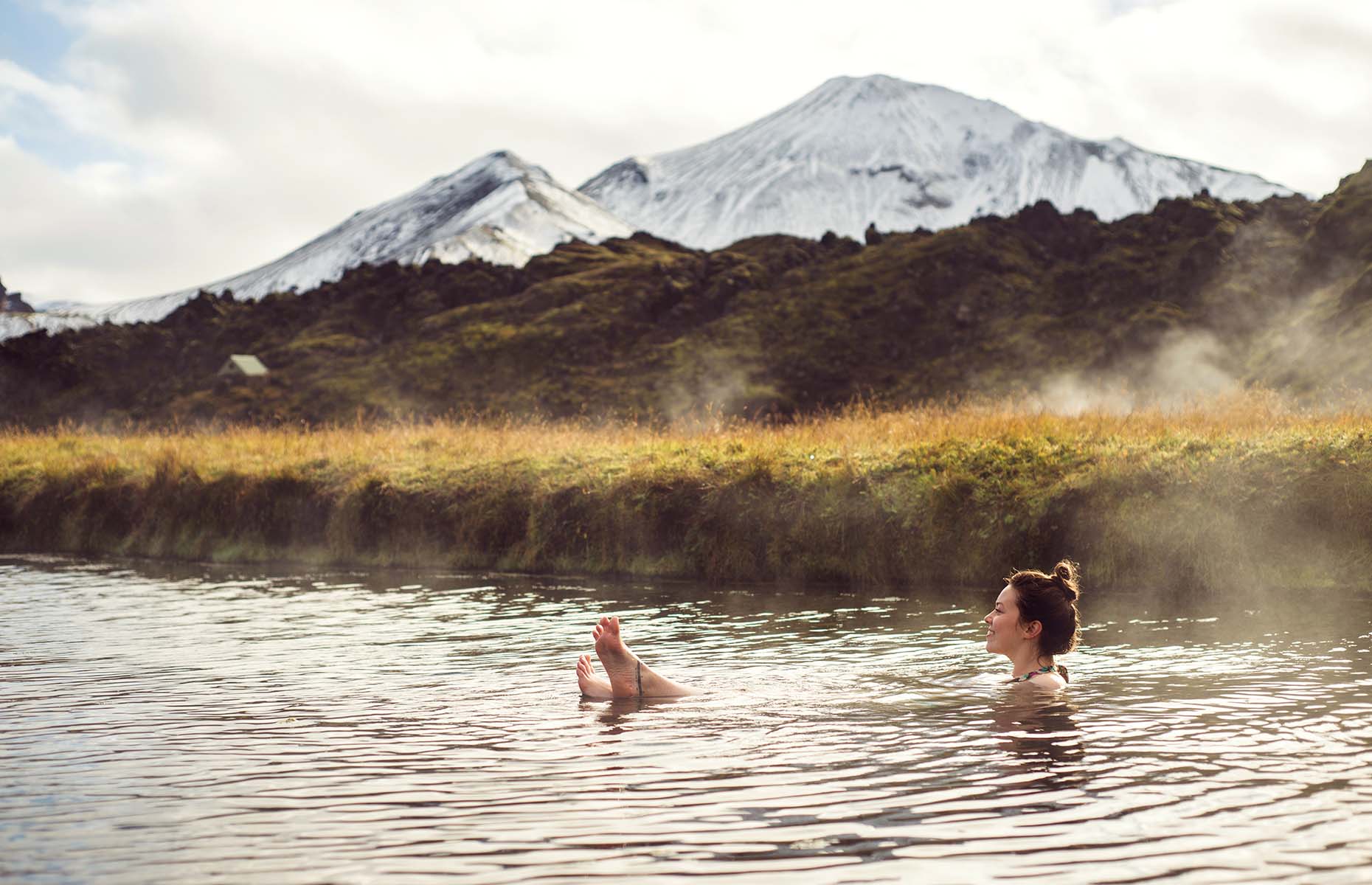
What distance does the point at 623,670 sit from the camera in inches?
373

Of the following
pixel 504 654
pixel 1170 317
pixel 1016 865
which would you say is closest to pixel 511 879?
pixel 1016 865

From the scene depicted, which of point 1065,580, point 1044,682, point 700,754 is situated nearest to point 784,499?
point 1044,682

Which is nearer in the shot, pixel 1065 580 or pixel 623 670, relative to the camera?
pixel 1065 580

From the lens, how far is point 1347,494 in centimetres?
1597

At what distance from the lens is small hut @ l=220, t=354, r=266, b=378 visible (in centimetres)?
10912

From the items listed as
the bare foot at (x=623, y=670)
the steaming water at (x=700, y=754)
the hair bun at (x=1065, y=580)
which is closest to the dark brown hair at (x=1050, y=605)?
the hair bun at (x=1065, y=580)

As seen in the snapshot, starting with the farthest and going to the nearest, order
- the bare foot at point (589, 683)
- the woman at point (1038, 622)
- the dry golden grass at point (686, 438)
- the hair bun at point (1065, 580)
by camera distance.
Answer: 1. the dry golden grass at point (686, 438)
2. the bare foot at point (589, 683)
3. the woman at point (1038, 622)
4. the hair bun at point (1065, 580)

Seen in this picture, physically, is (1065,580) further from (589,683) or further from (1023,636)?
(589,683)

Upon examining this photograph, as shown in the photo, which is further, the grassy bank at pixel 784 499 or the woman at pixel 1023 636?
the grassy bank at pixel 784 499

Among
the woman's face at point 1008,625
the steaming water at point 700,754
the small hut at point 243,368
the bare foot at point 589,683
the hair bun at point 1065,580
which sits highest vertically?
the small hut at point 243,368

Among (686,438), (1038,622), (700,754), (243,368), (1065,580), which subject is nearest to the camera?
(700,754)

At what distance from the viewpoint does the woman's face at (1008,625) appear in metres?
9.46

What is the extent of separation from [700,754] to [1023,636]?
2.98m

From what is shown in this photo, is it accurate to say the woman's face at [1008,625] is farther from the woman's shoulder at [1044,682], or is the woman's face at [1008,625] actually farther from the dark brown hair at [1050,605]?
the woman's shoulder at [1044,682]
